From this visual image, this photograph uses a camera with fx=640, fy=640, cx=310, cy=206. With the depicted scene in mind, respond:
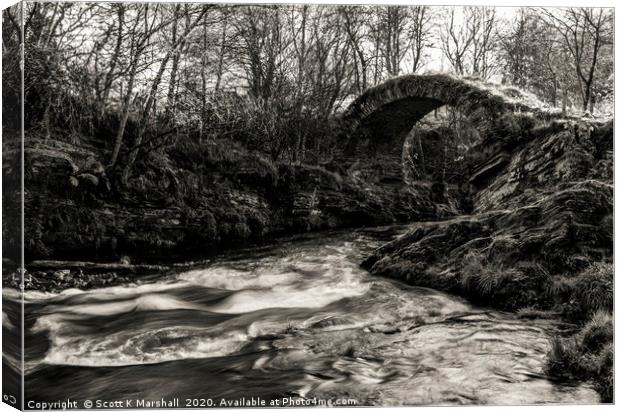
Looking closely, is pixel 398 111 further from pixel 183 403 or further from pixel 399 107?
pixel 183 403

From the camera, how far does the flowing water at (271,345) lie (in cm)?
411

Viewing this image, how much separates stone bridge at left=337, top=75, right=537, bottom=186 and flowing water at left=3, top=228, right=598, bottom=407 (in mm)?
1290

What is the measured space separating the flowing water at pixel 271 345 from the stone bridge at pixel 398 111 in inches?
50.8

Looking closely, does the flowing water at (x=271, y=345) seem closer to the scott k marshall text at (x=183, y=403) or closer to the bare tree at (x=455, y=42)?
the scott k marshall text at (x=183, y=403)

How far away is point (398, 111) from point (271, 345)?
2.59 m

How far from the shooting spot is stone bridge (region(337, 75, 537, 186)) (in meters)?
5.42

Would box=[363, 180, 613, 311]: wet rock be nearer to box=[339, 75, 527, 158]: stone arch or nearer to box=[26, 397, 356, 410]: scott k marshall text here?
box=[339, 75, 527, 158]: stone arch

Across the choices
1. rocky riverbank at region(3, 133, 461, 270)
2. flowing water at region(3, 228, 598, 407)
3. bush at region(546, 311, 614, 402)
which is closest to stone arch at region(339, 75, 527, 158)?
rocky riverbank at region(3, 133, 461, 270)

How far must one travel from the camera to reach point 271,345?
4375 mm

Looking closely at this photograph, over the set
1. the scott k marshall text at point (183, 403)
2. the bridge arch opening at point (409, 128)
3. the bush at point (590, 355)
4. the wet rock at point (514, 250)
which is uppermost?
the bridge arch opening at point (409, 128)

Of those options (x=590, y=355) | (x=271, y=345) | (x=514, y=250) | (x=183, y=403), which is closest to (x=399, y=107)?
(x=514, y=250)

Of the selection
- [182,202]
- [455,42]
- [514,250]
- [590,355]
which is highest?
[455,42]

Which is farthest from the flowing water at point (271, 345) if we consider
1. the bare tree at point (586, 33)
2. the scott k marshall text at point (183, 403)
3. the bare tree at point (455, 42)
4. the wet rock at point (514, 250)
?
the bare tree at point (455, 42)

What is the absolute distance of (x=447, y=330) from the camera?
4.59 meters
